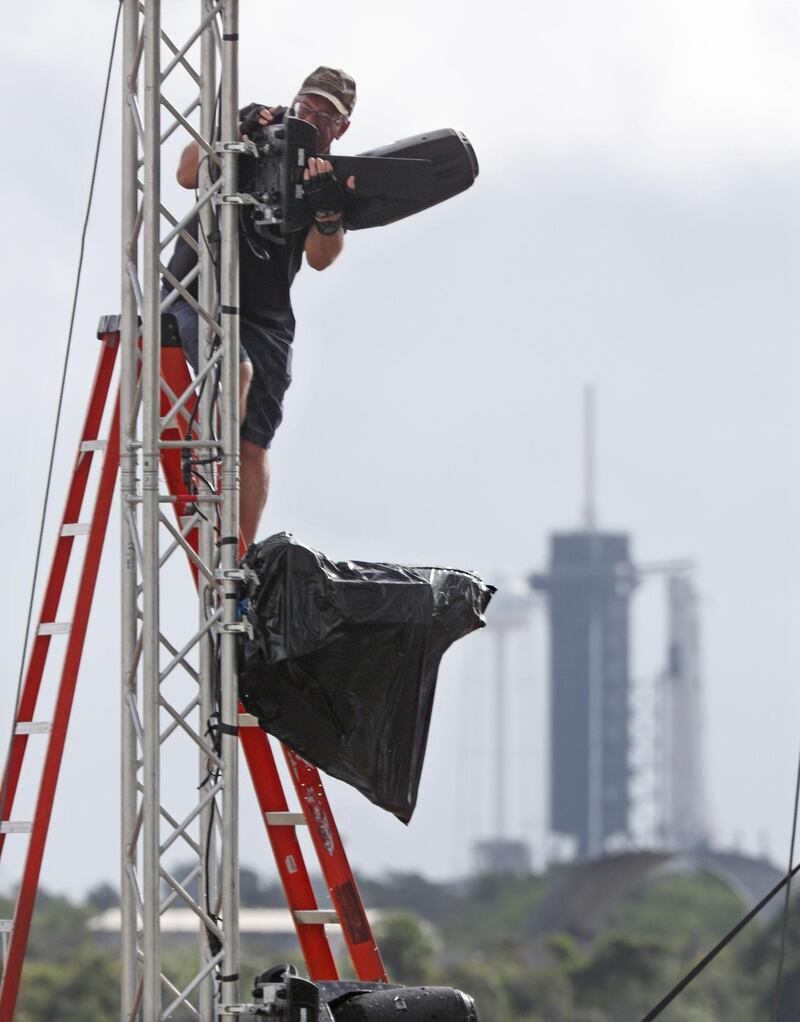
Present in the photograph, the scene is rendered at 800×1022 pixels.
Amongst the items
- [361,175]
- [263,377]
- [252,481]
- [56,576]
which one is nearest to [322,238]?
[361,175]

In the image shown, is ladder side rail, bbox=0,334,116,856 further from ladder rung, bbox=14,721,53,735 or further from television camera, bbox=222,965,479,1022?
television camera, bbox=222,965,479,1022

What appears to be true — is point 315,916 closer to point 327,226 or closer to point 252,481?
point 252,481

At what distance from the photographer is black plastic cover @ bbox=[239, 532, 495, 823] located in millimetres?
6250

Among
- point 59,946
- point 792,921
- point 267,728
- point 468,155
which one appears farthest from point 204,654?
point 59,946

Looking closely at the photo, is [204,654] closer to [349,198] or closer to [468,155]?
[349,198]

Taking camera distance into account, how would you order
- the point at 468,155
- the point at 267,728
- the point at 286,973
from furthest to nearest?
the point at 468,155
the point at 267,728
the point at 286,973

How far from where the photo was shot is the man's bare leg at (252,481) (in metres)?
7.16

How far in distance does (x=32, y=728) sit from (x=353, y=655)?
50.9 inches

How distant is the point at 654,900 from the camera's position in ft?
249

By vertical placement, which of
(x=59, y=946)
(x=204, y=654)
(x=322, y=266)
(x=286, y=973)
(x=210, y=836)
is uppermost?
(x=322, y=266)

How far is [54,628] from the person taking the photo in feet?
23.1

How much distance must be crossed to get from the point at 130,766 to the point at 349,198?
202cm

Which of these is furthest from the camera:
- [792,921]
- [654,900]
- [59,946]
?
[654,900]

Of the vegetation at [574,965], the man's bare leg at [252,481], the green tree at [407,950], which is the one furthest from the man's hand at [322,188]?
the green tree at [407,950]
